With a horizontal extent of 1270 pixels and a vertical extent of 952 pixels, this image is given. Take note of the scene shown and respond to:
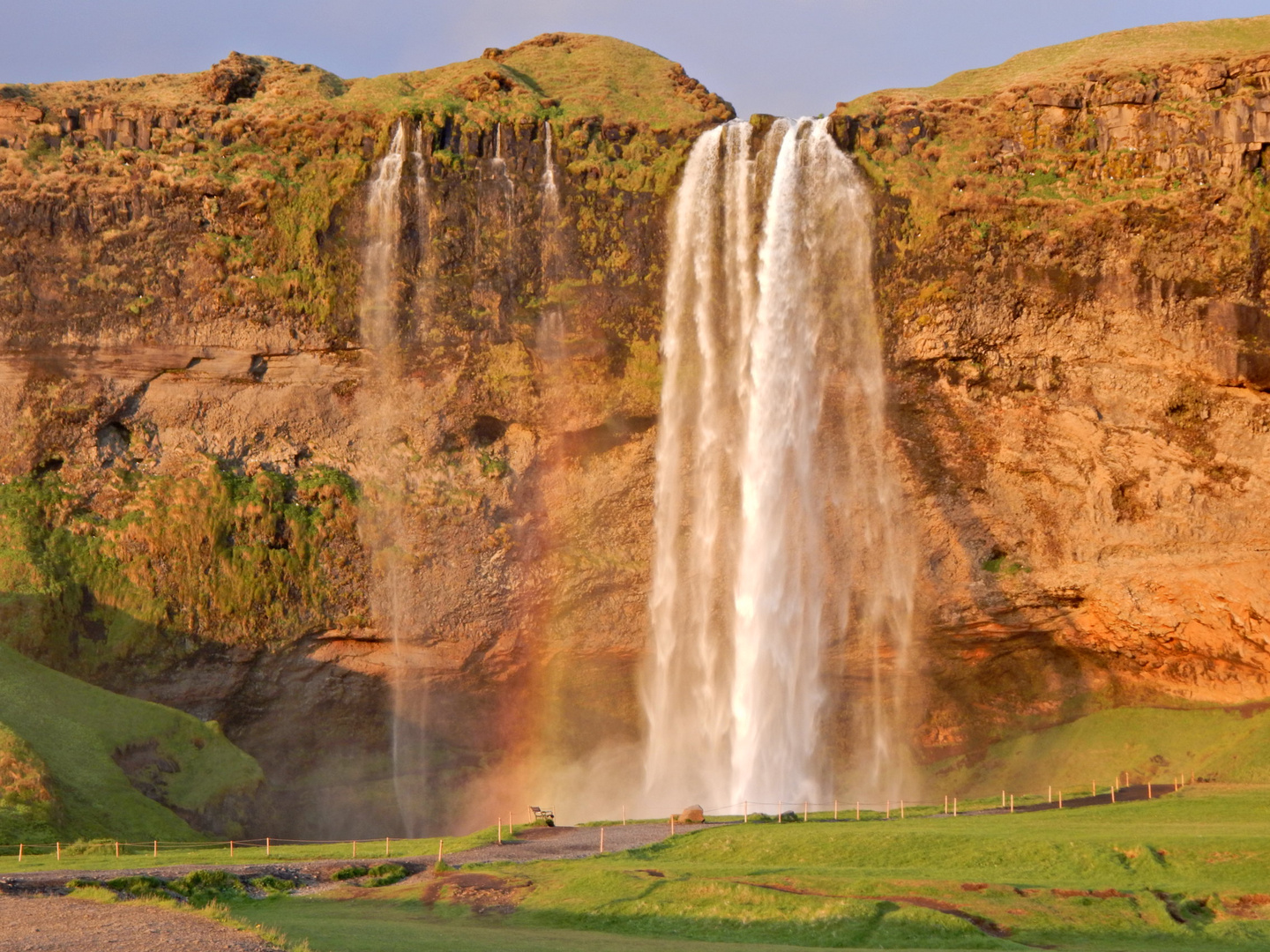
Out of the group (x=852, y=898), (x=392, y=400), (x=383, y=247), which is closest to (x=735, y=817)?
(x=852, y=898)

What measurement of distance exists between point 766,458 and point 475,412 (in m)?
11.9

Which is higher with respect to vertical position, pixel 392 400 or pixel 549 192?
pixel 549 192

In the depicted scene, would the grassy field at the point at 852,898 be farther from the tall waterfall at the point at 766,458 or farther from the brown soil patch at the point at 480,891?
the tall waterfall at the point at 766,458

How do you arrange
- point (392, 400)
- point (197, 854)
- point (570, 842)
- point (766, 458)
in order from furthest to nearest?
point (392, 400) < point (766, 458) < point (570, 842) < point (197, 854)

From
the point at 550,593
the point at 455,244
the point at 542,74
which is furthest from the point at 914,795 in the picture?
the point at 542,74

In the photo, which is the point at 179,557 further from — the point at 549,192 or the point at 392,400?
the point at 549,192

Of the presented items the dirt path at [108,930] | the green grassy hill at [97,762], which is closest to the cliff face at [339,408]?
the green grassy hill at [97,762]

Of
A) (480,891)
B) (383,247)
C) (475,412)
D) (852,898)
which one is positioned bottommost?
(480,891)

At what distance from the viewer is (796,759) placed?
180 feet

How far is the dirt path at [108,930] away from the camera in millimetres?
21828

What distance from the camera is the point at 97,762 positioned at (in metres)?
48.5

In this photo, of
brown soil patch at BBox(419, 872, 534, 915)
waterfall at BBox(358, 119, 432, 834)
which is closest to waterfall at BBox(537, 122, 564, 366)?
waterfall at BBox(358, 119, 432, 834)

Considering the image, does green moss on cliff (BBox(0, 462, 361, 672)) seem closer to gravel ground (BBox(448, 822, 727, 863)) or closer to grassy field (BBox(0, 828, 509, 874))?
grassy field (BBox(0, 828, 509, 874))

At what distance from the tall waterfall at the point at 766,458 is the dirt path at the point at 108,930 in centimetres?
3188
